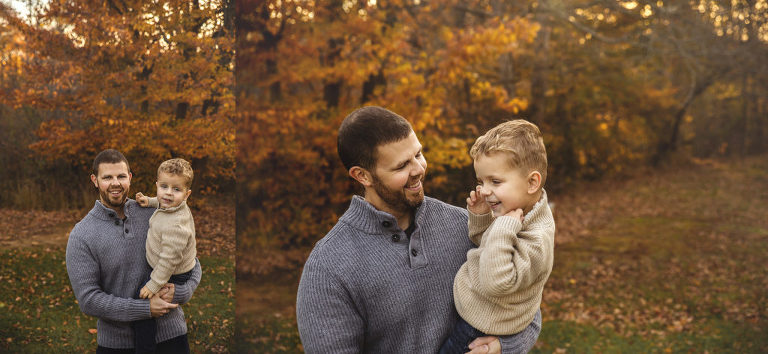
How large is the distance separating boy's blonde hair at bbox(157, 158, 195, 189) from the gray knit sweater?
0.25 metres

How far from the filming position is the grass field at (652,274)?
6.69 m

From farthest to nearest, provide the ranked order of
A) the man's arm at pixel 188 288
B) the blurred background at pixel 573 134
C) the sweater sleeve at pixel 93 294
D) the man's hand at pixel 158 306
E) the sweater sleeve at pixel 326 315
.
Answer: the blurred background at pixel 573 134 < the man's arm at pixel 188 288 < the man's hand at pixel 158 306 < the sweater sleeve at pixel 93 294 < the sweater sleeve at pixel 326 315

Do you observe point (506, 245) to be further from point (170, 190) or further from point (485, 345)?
point (170, 190)

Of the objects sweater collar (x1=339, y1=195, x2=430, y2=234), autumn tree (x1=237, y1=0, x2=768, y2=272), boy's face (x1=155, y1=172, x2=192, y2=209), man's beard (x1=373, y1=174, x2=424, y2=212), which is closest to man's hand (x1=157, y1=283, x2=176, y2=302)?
boy's face (x1=155, y1=172, x2=192, y2=209)

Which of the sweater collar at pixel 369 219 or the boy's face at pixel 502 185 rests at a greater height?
the boy's face at pixel 502 185

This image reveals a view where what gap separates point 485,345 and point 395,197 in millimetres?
613

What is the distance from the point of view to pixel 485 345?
2094 mm

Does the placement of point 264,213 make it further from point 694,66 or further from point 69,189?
point 694,66

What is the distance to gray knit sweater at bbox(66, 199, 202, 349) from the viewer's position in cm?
270

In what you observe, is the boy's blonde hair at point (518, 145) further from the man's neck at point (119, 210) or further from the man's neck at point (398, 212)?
the man's neck at point (119, 210)

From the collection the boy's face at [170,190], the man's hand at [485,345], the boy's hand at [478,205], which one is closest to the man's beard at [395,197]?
the boy's hand at [478,205]

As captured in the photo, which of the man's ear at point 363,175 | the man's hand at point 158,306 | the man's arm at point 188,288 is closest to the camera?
the man's ear at point 363,175

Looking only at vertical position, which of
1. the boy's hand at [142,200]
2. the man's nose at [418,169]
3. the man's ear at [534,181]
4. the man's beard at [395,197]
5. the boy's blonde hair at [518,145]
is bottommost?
the boy's hand at [142,200]

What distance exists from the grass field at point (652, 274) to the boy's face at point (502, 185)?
→ 4.63 m
